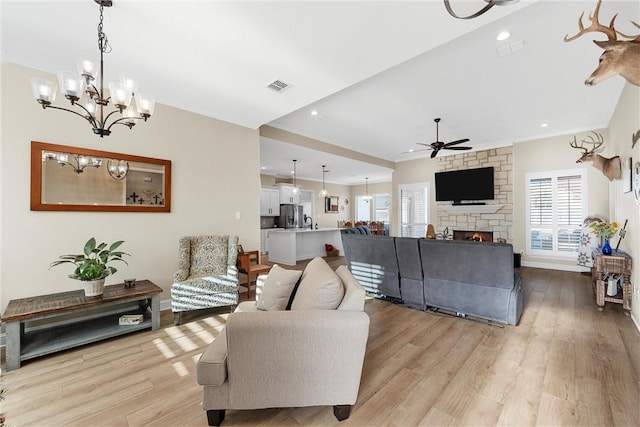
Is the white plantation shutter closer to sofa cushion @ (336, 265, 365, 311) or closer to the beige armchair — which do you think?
sofa cushion @ (336, 265, 365, 311)

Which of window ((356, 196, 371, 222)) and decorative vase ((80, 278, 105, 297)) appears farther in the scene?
window ((356, 196, 371, 222))

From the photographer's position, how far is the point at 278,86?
3084 millimetres

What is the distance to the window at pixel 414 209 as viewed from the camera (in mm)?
7484

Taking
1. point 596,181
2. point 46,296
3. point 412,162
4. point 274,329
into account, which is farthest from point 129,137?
point 596,181

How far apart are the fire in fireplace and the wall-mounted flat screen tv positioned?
0.78m

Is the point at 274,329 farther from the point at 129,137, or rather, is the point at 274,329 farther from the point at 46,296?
the point at 129,137

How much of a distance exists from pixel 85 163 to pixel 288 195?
21.1ft

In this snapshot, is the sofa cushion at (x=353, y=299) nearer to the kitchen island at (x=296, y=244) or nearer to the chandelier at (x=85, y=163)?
the chandelier at (x=85, y=163)

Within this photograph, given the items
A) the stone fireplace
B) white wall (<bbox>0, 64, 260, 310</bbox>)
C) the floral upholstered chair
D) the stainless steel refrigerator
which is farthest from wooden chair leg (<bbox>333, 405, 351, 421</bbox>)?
the stainless steel refrigerator

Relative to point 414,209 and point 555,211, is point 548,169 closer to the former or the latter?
point 555,211

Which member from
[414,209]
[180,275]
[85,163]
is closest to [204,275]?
[180,275]

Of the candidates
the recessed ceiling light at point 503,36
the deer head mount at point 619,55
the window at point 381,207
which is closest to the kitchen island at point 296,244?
the window at point 381,207

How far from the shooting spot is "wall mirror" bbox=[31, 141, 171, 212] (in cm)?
272

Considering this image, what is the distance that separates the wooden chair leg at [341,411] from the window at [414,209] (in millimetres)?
6568
